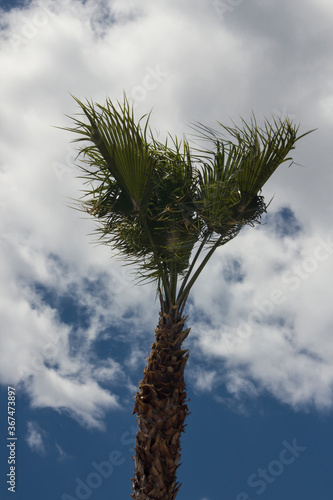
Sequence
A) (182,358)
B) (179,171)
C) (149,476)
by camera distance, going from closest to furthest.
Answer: (149,476)
(182,358)
(179,171)

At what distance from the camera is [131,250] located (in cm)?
874

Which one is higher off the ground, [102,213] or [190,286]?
[102,213]

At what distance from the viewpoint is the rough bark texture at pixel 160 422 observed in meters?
7.25

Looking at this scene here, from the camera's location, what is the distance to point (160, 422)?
7.32 meters

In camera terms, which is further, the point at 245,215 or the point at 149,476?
the point at 245,215

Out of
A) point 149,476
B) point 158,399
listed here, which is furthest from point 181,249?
point 149,476

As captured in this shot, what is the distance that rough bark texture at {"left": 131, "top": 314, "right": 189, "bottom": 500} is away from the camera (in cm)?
725

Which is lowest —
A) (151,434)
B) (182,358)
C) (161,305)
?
(151,434)

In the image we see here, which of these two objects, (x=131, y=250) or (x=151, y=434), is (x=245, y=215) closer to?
(x=131, y=250)

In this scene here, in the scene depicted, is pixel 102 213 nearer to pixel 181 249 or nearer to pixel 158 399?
pixel 181 249

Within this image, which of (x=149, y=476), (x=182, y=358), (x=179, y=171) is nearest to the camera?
(x=149, y=476)

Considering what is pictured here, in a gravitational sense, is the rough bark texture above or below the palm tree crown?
below

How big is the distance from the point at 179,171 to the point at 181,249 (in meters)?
1.33

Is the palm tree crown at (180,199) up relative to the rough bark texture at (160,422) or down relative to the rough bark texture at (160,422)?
up
